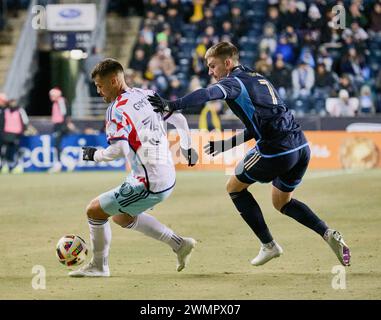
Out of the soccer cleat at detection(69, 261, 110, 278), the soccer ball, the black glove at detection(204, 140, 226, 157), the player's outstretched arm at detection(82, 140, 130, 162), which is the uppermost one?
the player's outstretched arm at detection(82, 140, 130, 162)

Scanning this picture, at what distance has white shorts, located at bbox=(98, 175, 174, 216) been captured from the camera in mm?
8133

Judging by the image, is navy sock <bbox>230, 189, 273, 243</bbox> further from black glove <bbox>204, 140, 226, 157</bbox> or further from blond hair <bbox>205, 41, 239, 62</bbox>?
blond hair <bbox>205, 41, 239, 62</bbox>

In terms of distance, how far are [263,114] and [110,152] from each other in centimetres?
153

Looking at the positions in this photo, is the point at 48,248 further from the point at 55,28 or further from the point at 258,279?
the point at 55,28

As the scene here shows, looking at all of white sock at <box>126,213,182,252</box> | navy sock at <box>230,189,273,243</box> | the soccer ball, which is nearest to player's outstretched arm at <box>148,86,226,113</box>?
white sock at <box>126,213,182,252</box>

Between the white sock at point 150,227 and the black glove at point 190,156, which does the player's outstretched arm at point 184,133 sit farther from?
the white sock at point 150,227

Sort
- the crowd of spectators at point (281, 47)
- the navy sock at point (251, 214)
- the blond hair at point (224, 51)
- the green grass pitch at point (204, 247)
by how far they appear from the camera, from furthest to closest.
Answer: the crowd of spectators at point (281, 47), the navy sock at point (251, 214), the blond hair at point (224, 51), the green grass pitch at point (204, 247)

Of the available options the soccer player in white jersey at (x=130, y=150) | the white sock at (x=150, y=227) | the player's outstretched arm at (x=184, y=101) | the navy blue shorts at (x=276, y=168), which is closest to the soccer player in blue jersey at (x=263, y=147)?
the navy blue shorts at (x=276, y=168)

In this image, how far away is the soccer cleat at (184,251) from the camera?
8680 mm

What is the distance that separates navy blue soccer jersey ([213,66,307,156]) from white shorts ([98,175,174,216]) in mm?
1020

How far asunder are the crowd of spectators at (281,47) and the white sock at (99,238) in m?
14.0

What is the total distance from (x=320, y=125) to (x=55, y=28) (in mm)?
6672

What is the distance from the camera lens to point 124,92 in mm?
8133
